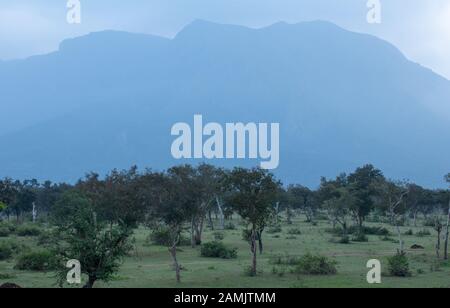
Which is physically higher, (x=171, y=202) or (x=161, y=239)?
(x=171, y=202)

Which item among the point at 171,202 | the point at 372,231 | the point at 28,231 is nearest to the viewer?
the point at 171,202

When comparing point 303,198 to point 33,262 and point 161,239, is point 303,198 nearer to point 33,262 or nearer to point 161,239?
point 161,239

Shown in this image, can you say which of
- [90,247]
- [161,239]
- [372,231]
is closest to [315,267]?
[90,247]

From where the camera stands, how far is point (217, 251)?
136 ft

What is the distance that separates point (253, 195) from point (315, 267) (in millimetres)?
5284

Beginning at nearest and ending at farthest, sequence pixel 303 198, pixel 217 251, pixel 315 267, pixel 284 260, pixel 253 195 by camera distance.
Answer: pixel 315 267
pixel 253 195
pixel 284 260
pixel 217 251
pixel 303 198

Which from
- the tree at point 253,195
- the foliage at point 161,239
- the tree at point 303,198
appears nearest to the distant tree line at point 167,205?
the tree at point 253,195

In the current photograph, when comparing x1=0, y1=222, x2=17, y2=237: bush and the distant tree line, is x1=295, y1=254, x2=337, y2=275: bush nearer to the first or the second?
the distant tree line

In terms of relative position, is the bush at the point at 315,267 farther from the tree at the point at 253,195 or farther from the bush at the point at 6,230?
the bush at the point at 6,230

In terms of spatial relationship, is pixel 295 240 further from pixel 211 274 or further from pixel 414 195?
pixel 414 195

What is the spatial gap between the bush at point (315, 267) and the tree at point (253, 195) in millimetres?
3019

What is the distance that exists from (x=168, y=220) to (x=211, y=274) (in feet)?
12.3

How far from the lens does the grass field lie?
28234 mm
